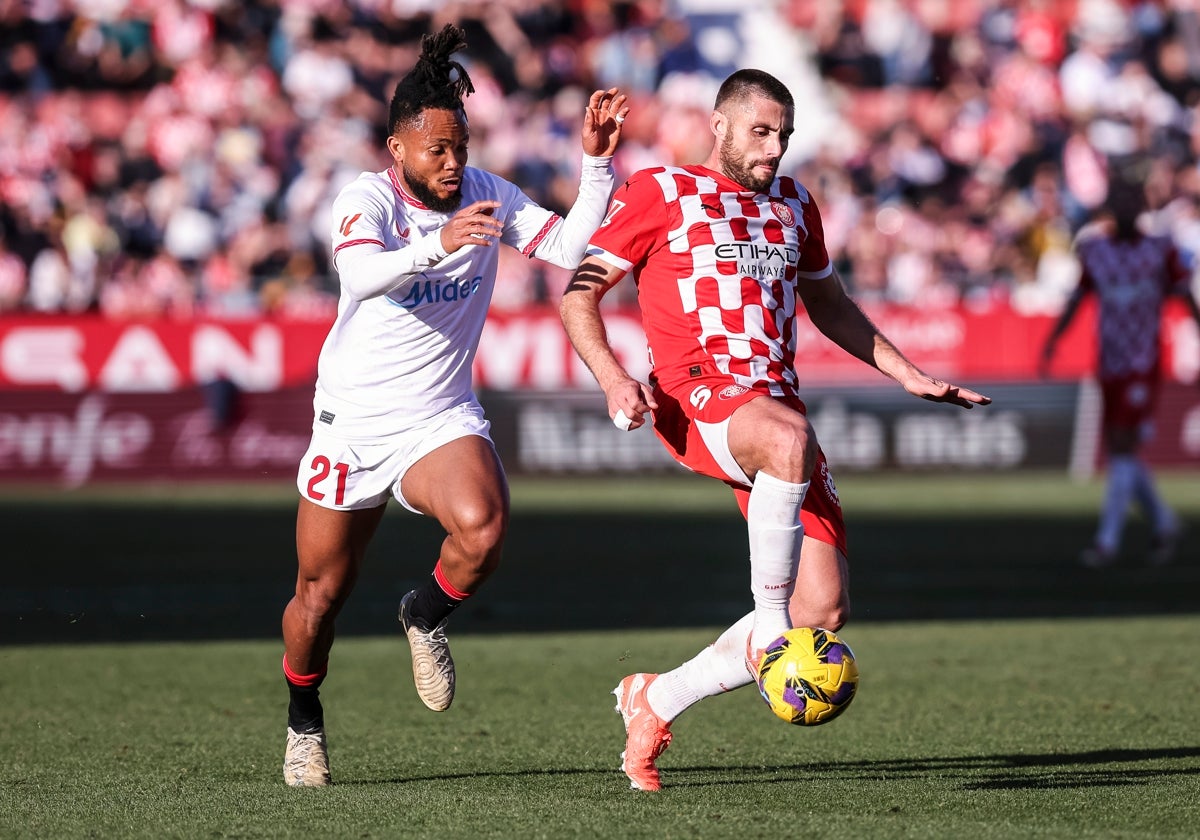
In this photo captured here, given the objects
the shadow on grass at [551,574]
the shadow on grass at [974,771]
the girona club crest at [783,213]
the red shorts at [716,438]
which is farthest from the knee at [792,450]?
the shadow on grass at [551,574]

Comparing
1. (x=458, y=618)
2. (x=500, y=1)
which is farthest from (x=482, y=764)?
(x=500, y=1)

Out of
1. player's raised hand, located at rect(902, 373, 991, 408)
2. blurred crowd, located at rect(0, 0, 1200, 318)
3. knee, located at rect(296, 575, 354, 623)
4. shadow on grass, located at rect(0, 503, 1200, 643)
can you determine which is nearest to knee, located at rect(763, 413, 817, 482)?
player's raised hand, located at rect(902, 373, 991, 408)

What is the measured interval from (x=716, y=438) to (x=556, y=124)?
17599mm

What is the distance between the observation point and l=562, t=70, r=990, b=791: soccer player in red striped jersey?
5.94 metres

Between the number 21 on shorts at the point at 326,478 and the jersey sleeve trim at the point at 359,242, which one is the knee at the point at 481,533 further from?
the jersey sleeve trim at the point at 359,242

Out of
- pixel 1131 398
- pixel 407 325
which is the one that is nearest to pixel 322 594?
pixel 407 325

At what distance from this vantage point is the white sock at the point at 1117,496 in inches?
528

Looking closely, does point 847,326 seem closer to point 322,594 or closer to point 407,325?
point 407,325

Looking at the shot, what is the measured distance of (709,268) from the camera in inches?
243

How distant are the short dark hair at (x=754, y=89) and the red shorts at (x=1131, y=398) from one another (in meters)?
8.14

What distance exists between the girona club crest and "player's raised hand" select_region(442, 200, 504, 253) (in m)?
1.13

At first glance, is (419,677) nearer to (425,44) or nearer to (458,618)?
(425,44)

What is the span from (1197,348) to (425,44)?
1632cm

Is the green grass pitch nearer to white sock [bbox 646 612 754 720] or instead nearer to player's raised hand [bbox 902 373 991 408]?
white sock [bbox 646 612 754 720]
